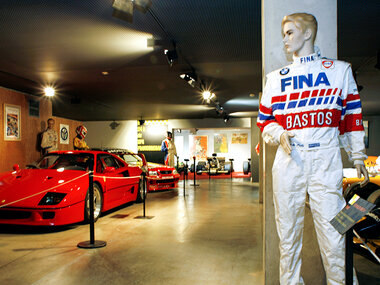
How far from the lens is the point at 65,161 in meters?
5.73

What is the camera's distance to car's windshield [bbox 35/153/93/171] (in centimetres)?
554

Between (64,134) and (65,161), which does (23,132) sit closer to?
(64,134)

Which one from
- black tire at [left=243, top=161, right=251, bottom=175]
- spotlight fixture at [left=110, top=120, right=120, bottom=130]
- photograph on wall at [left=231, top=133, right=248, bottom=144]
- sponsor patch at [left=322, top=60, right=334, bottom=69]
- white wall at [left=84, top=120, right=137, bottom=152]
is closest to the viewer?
sponsor patch at [left=322, top=60, right=334, bottom=69]

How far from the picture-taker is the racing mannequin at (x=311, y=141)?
1.91 metres

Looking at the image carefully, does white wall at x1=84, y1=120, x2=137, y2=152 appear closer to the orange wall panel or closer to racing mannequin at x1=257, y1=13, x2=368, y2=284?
the orange wall panel

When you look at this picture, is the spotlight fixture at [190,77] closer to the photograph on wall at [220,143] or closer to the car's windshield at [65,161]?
the car's windshield at [65,161]

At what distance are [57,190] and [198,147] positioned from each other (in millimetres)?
15345

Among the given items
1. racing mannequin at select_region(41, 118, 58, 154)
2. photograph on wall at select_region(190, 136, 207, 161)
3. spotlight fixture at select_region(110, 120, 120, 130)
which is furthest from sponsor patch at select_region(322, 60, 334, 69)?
photograph on wall at select_region(190, 136, 207, 161)

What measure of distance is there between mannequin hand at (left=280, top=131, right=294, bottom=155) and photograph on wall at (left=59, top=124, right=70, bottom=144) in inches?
437

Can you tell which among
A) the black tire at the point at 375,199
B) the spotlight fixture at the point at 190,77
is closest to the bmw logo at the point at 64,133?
the spotlight fixture at the point at 190,77

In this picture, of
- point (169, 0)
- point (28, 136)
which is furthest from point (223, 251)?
point (28, 136)

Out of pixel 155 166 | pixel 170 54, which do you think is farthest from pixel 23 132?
pixel 170 54

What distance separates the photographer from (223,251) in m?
3.66

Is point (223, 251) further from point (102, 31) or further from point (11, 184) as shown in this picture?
point (102, 31)
